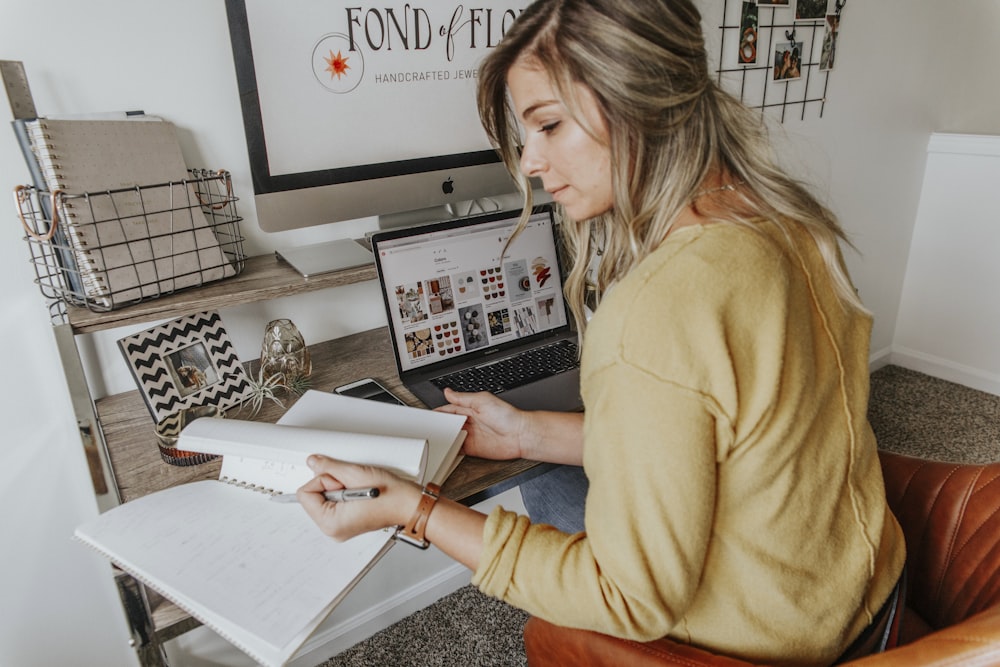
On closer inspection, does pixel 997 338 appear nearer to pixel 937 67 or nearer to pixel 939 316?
pixel 939 316

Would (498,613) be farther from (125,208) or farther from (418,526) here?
(125,208)

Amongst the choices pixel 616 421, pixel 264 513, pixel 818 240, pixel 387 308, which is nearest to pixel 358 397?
pixel 387 308

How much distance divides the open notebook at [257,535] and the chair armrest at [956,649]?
511 millimetres

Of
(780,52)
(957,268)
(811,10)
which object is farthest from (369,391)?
(957,268)

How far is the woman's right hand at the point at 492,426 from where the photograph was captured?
94 cm

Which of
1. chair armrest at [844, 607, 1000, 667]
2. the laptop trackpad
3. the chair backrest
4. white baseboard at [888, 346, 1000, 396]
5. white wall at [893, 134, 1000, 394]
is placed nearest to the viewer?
chair armrest at [844, 607, 1000, 667]

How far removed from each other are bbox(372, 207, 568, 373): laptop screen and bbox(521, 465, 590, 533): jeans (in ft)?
0.95

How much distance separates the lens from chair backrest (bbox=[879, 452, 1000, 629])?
86 centimetres

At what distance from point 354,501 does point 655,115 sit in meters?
0.54

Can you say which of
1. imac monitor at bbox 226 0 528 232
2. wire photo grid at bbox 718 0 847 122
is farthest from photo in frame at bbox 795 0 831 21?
imac monitor at bbox 226 0 528 232

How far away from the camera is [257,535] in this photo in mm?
754

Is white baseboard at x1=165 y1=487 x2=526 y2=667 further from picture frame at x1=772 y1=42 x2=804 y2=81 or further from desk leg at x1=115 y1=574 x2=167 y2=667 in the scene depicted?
picture frame at x1=772 y1=42 x2=804 y2=81

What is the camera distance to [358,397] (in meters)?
1.08

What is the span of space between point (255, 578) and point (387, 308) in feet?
1.83
